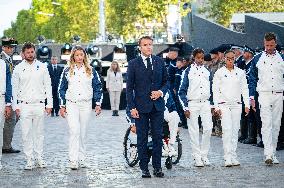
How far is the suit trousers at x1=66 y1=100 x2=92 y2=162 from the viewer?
13.3 m

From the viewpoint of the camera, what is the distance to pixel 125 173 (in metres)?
12.7

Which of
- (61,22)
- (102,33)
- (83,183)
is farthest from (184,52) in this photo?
(61,22)

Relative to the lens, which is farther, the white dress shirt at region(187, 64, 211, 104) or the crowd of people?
the white dress shirt at region(187, 64, 211, 104)

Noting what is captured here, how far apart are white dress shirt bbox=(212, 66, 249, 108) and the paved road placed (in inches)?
40.7

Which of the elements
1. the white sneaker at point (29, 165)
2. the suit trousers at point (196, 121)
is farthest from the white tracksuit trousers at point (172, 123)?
the white sneaker at point (29, 165)

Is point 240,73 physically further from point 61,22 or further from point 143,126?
point 61,22

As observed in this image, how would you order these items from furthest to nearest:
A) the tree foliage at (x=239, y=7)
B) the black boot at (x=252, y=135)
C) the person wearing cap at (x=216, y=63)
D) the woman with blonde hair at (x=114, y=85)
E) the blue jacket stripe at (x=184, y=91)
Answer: the tree foliage at (x=239, y=7) < the woman with blonde hair at (x=114, y=85) < the person wearing cap at (x=216, y=63) < the black boot at (x=252, y=135) < the blue jacket stripe at (x=184, y=91)

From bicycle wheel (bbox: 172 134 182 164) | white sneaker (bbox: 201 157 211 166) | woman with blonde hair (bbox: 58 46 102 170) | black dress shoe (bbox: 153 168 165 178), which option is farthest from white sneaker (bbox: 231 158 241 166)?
woman with blonde hair (bbox: 58 46 102 170)

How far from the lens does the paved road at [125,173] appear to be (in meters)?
11.5

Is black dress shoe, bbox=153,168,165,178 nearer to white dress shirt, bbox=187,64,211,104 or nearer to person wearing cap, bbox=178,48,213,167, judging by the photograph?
person wearing cap, bbox=178,48,213,167

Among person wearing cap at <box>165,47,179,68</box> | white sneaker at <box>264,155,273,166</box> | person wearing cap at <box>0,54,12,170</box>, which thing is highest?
person wearing cap at <box>165,47,179,68</box>

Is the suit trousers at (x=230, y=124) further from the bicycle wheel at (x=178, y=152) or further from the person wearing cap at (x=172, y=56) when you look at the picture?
the person wearing cap at (x=172, y=56)

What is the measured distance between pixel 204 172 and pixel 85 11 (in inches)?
2888

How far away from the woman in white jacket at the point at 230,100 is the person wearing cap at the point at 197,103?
18cm
